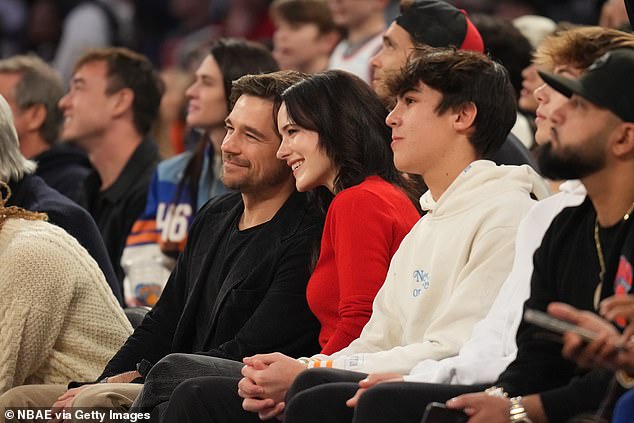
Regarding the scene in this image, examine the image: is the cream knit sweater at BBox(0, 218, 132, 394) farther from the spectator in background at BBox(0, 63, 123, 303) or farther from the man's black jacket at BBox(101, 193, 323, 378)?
the spectator in background at BBox(0, 63, 123, 303)

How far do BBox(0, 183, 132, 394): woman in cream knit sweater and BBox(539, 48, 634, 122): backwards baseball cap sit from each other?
6.78 ft

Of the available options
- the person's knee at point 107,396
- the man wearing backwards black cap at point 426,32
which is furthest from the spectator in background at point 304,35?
the person's knee at point 107,396

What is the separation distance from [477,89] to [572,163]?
2.47 feet

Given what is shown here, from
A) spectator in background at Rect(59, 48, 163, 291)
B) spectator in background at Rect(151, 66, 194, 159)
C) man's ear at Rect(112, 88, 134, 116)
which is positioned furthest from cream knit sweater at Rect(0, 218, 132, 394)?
spectator in background at Rect(151, 66, 194, 159)

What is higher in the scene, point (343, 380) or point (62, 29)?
point (343, 380)

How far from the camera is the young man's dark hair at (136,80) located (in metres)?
7.41

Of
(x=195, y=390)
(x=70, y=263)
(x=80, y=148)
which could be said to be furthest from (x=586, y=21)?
(x=195, y=390)

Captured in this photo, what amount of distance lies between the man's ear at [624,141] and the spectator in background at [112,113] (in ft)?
13.8

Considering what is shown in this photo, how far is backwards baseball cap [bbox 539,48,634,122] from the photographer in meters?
3.28

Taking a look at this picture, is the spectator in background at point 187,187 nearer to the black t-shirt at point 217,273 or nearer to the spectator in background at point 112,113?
the spectator in background at point 112,113

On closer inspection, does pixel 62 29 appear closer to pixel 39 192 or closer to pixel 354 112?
pixel 39 192

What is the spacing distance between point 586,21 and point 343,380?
19.8 feet

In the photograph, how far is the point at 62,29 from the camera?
1154cm

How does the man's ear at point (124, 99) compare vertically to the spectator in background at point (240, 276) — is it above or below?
below
